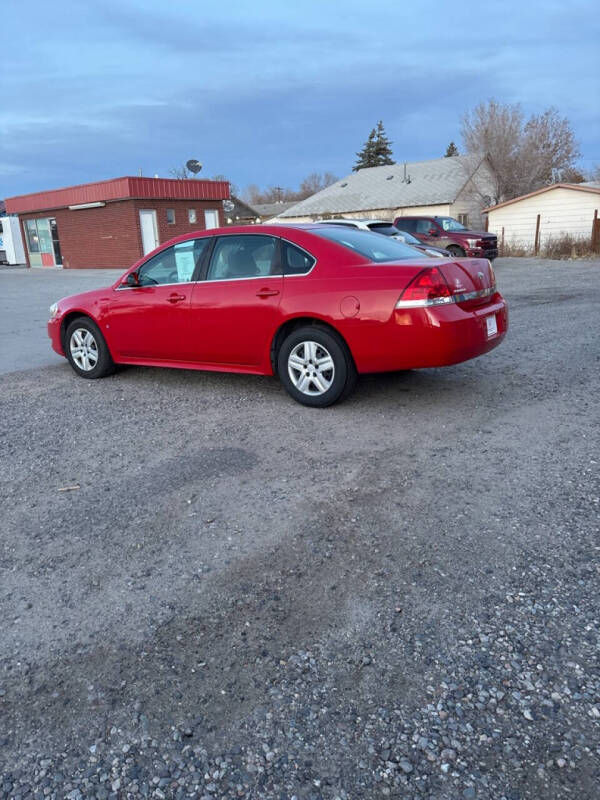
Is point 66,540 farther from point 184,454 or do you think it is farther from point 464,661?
point 464,661

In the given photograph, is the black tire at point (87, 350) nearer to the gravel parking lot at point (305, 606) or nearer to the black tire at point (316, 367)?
the gravel parking lot at point (305, 606)

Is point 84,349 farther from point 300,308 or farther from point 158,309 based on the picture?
point 300,308

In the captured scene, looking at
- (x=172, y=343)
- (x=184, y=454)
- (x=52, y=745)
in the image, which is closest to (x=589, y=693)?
(x=52, y=745)

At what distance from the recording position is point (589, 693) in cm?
231

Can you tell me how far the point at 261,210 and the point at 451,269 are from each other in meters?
72.9

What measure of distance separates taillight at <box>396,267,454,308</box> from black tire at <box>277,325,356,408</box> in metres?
0.69

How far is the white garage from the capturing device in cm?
2895

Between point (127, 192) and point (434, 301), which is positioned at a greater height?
point (127, 192)

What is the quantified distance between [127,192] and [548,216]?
64.5ft

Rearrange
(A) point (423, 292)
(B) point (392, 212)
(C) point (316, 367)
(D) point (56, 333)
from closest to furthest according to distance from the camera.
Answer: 1. (A) point (423, 292)
2. (C) point (316, 367)
3. (D) point (56, 333)
4. (B) point (392, 212)

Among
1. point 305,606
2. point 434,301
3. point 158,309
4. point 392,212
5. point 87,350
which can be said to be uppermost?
point 392,212

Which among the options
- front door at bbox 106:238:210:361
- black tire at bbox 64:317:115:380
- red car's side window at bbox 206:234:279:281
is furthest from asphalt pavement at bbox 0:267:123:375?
red car's side window at bbox 206:234:279:281

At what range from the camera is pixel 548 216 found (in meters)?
30.5

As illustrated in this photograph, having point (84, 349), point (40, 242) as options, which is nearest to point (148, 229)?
point (40, 242)
